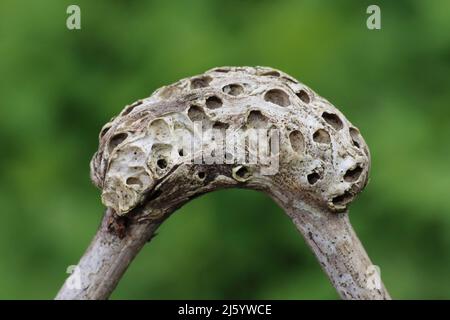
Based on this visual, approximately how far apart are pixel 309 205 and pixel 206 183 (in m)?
0.12

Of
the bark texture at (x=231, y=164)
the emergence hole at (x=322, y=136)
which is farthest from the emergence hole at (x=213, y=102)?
the emergence hole at (x=322, y=136)

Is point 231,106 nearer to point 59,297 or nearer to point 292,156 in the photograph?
point 292,156

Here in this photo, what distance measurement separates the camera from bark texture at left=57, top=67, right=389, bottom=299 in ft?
3.39

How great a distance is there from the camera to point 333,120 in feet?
3.54

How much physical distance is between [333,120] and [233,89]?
0.12 metres

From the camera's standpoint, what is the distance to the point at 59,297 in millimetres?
1073

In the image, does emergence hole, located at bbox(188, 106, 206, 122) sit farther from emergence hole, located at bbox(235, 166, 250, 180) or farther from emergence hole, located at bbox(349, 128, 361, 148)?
emergence hole, located at bbox(349, 128, 361, 148)

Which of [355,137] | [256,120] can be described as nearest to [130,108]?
[256,120]

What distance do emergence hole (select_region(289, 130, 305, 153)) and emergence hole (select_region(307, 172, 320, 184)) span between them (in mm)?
30

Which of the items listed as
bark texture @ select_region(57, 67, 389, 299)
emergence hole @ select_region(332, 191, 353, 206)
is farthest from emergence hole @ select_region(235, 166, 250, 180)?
emergence hole @ select_region(332, 191, 353, 206)

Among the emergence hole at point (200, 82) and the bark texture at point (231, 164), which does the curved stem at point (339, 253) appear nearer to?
the bark texture at point (231, 164)

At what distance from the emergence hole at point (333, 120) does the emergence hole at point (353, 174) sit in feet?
0.16

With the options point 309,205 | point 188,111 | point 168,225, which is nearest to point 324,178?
point 309,205

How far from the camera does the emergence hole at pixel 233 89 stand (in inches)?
42.1
